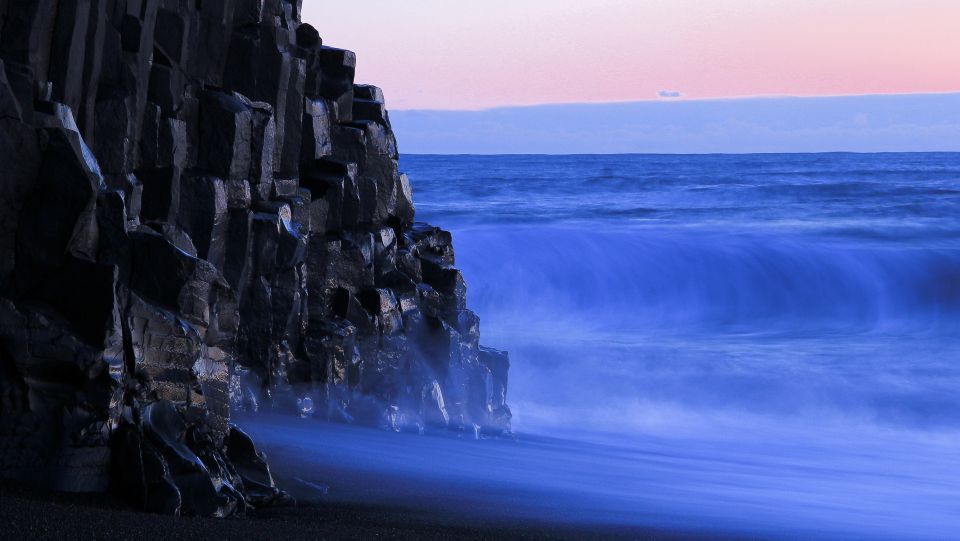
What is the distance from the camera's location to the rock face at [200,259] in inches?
169

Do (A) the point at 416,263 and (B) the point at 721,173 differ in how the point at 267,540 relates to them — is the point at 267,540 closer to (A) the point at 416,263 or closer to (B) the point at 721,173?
(A) the point at 416,263

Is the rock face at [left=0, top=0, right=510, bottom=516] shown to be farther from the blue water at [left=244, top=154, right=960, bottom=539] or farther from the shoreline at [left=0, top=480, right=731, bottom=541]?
the blue water at [left=244, top=154, right=960, bottom=539]

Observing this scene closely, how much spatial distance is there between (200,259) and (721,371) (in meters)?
8.42

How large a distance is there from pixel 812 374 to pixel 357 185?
20.3 feet

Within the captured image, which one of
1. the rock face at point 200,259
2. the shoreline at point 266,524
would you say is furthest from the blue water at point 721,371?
the rock face at point 200,259

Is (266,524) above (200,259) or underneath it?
underneath

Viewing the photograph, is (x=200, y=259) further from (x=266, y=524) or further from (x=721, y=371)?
(x=721, y=371)

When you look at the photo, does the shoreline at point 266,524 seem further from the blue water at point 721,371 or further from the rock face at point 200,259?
the blue water at point 721,371

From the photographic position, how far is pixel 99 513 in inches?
154

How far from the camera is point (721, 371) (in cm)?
1252

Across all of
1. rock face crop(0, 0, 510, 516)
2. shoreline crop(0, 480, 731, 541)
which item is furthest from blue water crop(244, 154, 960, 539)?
rock face crop(0, 0, 510, 516)

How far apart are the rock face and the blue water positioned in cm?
81

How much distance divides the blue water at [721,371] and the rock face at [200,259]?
807 mm

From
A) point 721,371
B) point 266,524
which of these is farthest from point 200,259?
point 721,371
